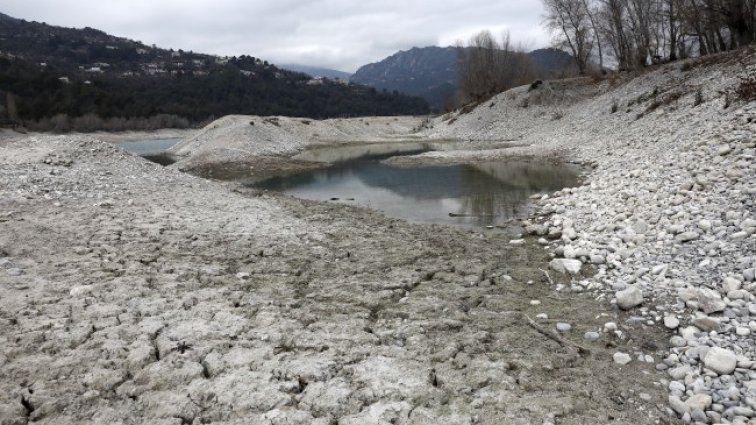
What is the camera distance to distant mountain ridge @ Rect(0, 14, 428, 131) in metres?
105

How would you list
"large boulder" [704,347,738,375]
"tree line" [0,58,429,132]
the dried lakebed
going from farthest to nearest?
1. "tree line" [0,58,429,132]
2. "large boulder" [704,347,738,375]
3. the dried lakebed

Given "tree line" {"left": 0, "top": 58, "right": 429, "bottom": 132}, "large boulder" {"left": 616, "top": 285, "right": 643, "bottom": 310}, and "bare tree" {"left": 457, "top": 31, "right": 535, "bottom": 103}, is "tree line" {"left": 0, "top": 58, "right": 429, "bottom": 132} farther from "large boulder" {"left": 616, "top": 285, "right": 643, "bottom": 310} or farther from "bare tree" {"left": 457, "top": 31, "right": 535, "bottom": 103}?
"large boulder" {"left": 616, "top": 285, "right": 643, "bottom": 310}

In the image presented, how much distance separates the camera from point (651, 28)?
143 feet

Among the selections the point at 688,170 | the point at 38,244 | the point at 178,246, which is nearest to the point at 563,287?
the point at 688,170

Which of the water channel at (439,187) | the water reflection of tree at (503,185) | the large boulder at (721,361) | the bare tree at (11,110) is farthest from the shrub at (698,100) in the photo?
the bare tree at (11,110)

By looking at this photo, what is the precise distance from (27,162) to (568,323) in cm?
1835

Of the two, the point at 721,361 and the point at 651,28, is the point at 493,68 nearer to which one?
the point at 651,28

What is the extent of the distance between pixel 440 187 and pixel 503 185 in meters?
2.77

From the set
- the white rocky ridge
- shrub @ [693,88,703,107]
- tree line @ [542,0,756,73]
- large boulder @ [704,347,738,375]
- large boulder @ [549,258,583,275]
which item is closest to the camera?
large boulder @ [704,347,738,375]

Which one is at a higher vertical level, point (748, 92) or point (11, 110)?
point (11, 110)

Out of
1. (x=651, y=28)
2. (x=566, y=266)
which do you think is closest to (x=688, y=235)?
(x=566, y=266)

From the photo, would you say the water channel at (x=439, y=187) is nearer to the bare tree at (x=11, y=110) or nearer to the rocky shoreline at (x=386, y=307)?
the rocky shoreline at (x=386, y=307)

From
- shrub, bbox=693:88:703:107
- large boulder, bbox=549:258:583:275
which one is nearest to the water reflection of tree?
large boulder, bbox=549:258:583:275

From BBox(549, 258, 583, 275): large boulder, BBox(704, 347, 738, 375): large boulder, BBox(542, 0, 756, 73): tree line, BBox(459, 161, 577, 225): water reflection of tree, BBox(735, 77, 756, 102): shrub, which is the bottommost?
BBox(704, 347, 738, 375): large boulder
